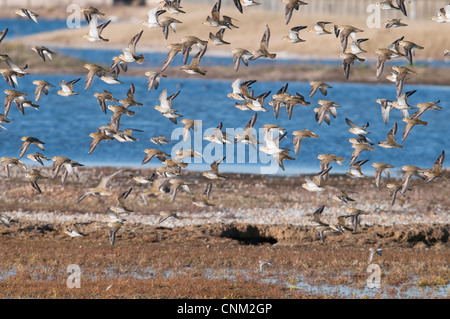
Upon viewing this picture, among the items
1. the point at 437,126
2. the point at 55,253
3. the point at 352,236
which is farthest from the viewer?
the point at 437,126

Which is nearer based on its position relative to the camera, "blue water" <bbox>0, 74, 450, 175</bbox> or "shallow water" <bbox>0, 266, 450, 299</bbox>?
"shallow water" <bbox>0, 266, 450, 299</bbox>

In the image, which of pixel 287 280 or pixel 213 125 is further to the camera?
pixel 213 125

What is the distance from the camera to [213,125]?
60.9 metres

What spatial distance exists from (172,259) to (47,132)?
3181 centimetres

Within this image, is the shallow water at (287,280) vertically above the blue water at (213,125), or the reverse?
the shallow water at (287,280)

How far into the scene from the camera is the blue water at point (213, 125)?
49.3m

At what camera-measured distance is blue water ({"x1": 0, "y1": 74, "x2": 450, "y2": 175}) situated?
4931 centimetres

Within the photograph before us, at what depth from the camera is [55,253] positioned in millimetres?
27594

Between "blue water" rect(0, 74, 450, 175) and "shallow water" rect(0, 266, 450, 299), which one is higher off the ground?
"shallow water" rect(0, 266, 450, 299)

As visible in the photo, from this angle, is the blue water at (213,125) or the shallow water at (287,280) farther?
the blue water at (213,125)

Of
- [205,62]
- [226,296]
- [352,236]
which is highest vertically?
[226,296]

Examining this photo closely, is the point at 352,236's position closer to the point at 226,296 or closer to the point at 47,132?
the point at 226,296

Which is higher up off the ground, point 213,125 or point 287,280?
point 287,280

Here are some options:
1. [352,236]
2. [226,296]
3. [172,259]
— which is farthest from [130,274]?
[352,236]
